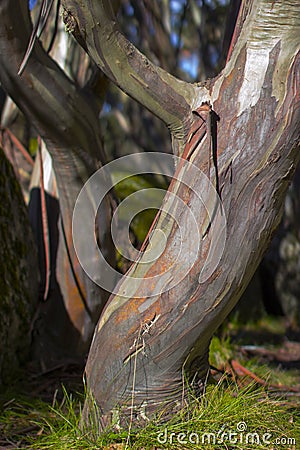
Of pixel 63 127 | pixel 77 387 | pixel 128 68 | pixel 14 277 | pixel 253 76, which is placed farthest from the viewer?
pixel 14 277

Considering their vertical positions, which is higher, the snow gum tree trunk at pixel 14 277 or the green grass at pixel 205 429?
the snow gum tree trunk at pixel 14 277

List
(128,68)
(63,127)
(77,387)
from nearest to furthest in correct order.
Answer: (128,68), (63,127), (77,387)

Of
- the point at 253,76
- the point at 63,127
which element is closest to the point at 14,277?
the point at 63,127

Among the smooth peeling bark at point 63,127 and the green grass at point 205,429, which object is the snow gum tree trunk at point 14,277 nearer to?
the smooth peeling bark at point 63,127

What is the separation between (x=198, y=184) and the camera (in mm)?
2084

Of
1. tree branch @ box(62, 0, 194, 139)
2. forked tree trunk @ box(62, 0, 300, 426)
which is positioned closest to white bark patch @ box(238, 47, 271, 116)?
forked tree trunk @ box(62, 0, 300, 426)

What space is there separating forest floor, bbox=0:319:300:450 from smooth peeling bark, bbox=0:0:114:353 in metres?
0.40

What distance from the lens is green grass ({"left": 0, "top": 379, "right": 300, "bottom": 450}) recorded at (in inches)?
81.5

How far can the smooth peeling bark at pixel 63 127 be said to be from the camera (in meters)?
2.68

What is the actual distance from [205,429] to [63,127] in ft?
5.27

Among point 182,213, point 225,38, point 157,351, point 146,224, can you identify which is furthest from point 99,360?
point 146,224

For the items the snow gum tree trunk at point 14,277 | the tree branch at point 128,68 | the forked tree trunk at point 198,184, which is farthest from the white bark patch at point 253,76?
the snow gum tree trunk at point 14,277

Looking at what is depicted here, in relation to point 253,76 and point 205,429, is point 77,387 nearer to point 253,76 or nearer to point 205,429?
point 205,429

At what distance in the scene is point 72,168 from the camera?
310 cm
